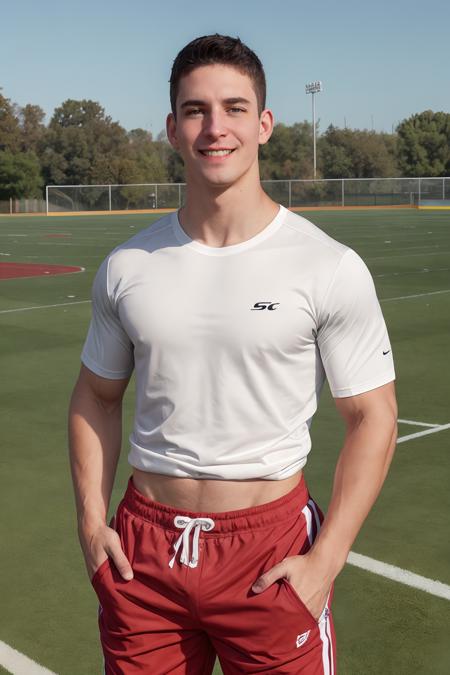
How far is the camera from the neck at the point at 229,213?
259cm

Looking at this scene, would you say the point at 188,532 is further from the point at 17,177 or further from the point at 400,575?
the point at 17,177

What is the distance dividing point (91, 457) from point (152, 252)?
64cm

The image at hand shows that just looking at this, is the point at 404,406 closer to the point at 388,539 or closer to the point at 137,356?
the point at 388,539

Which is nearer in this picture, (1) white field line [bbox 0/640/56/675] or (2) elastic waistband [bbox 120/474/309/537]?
→ (2) elastic waistband [bbox 120/474/309/537]

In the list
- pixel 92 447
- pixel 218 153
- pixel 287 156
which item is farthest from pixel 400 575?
pixel 287 156

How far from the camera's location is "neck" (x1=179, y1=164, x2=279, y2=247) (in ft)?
8.48

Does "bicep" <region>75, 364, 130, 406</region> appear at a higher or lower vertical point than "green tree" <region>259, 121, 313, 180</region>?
lower

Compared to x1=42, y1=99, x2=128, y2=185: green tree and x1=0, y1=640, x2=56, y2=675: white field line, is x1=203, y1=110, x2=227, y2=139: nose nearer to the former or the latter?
x1=0, y1=640, x2=56, y2=675: white field line

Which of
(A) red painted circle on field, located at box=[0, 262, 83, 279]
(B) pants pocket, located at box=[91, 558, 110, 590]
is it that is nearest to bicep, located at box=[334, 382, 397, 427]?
(B) pants pocket, located at box=[91, 558, 110, 590]

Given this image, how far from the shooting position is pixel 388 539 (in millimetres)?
5703

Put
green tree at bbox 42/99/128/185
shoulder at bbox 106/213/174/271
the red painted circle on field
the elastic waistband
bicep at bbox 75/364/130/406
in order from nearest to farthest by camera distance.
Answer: the elastic waistband → shoulder at bbox 106/213/174/271 → bicep at bbox 75/364/130/406 → the red painted circle on field → green tree at bbox 42/99/128/185

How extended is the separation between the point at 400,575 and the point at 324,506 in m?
1.15

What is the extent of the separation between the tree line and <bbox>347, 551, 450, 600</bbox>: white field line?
302 ft

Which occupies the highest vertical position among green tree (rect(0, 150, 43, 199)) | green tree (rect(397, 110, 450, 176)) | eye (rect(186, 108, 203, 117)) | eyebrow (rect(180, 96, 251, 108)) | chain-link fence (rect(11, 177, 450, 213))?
green tree (rect(397, 110, 450, 176))
